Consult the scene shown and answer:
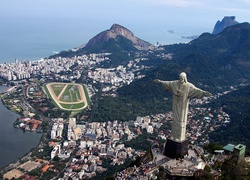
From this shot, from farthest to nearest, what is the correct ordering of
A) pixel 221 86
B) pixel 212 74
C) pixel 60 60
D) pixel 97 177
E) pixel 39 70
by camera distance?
1. pixel 60 60
2. pixel 39 70
3. pixel 212 74
4. pixel 221 86
5. pixel 97 177

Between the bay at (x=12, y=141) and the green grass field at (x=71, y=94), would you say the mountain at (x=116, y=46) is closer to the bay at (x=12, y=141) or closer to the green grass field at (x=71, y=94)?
the green grass field at (x=71, y=94)

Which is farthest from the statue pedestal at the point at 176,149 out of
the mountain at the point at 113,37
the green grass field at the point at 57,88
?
the mountain at the point at 113,37

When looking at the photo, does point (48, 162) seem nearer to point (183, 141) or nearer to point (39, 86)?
point (183, 141)

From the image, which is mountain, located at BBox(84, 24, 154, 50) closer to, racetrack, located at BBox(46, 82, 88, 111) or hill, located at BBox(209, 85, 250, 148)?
racetrack, located at BBox(46, 82, 88, 111)

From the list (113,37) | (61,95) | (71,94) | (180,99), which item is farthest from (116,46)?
(180,99)

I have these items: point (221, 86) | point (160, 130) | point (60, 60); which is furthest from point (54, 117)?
point (60, 60)

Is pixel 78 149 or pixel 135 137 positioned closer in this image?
pixel 78 149
